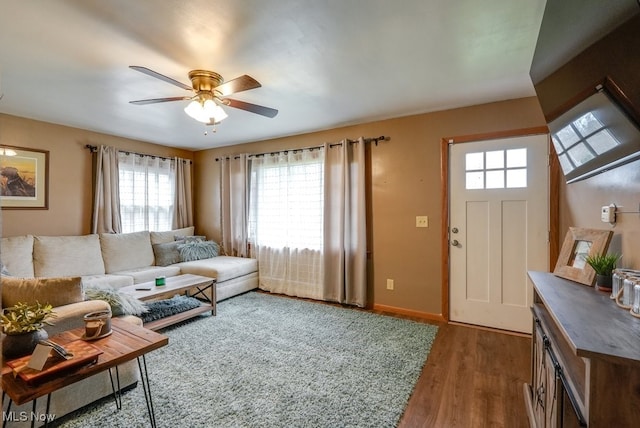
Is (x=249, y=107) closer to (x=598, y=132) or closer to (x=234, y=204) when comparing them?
(x=598, y=132)

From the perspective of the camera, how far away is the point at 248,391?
2.15m

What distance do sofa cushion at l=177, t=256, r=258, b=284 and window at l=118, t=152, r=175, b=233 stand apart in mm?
1018

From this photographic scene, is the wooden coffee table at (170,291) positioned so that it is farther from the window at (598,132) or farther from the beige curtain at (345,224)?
the window at (598,132)

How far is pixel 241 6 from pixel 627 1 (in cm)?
165

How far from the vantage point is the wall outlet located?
139 inches

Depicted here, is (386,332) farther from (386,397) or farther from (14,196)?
(14,196)

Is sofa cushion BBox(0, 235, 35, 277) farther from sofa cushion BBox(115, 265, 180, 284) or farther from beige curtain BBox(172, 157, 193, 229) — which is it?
beige curtain BBox(172, 157, 193, 229)

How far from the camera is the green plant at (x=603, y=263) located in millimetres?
1561

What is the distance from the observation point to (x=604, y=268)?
157cm

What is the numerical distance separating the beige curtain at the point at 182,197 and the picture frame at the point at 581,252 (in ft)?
16.4

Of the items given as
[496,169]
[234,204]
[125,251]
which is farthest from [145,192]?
[496,169]

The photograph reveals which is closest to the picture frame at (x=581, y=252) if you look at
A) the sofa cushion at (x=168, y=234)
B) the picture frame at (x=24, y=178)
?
the sofa cushion at (x=168, y=234)

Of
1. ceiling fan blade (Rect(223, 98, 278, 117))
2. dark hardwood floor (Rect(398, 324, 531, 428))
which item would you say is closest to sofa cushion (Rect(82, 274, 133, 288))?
ceiling fan blade (Rect(223, 98, 278, 117))

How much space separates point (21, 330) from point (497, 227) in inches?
140
